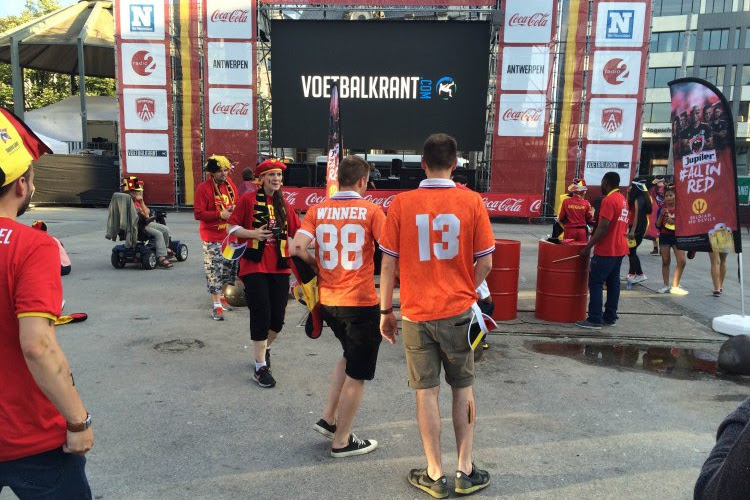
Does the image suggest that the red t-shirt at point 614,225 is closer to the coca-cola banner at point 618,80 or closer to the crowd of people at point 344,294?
the crowd of people at point 344,294

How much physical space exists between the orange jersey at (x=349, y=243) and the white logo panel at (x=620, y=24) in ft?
59.1

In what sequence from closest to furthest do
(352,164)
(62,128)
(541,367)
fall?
(352,164)
(541,367)
(62,128)

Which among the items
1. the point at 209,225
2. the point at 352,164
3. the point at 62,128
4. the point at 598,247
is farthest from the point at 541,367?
the point at 62,128

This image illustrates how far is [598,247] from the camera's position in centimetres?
649

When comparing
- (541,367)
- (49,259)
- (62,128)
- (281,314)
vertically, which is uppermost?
(62,128)

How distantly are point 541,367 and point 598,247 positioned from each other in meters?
2.00

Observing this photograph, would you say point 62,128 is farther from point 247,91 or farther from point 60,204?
point 247,91

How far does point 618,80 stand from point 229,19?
13757 mm

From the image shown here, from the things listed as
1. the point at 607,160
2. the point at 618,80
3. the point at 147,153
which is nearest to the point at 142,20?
the point at 147,153

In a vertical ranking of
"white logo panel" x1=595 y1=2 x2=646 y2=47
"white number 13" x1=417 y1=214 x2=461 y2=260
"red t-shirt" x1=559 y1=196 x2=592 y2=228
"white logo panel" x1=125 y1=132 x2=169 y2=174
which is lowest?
"red t-shirt" x1=559 y1=196 x2=592 y2=228

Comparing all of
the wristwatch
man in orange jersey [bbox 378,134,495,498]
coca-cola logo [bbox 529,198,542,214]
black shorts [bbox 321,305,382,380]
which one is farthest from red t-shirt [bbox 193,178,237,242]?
coca-cola logo [bbox 529,198,542,214]

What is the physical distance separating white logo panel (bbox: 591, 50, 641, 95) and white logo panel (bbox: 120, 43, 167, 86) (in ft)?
50.4

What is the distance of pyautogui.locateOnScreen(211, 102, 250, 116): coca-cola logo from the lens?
19406mm

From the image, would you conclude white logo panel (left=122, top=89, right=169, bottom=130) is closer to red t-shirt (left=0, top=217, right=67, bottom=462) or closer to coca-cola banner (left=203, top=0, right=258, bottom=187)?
coca-cola banner (left=203, top=0, right=258, bottom=187)
